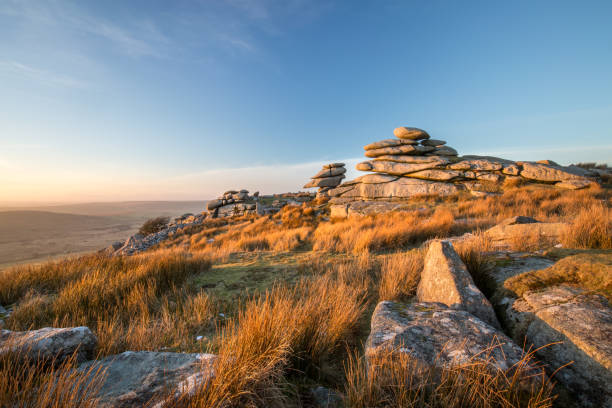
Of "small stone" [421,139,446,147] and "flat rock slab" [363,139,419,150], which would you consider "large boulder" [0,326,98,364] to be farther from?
"small stone" [421,139,446,147]

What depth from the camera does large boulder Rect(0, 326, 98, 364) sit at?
5.35 ft

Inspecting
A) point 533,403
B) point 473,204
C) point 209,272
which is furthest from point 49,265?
point 473,204

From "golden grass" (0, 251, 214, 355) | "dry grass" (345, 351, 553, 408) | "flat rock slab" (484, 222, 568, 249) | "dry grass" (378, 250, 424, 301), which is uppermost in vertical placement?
"flat rock slab" (484, 222, 568, 249)

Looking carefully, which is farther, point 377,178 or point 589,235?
point 377,178

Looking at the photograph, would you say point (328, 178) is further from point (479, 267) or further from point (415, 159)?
point (479, 267)

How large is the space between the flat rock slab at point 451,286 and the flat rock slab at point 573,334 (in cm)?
22

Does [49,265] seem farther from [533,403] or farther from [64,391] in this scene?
[533,403]

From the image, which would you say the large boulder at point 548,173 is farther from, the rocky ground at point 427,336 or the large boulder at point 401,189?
the rocky ground at point 427,336

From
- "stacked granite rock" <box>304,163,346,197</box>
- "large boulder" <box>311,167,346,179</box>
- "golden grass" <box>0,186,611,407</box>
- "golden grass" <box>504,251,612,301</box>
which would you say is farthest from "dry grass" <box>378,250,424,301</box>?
"large boulder" <box>311,167,346,179</box>

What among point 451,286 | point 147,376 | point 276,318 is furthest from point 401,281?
point 147,376

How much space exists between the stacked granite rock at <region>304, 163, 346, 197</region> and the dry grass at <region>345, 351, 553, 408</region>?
2438 cm

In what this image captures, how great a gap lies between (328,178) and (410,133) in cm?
978

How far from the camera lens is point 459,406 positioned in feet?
4.10

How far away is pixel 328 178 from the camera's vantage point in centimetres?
2608
